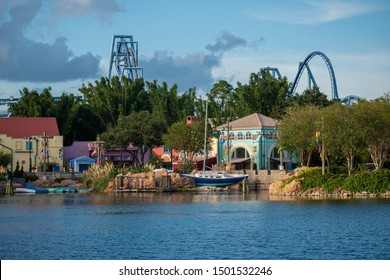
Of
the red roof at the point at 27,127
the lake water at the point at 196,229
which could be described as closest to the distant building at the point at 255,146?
the red roof at the point at 27,127

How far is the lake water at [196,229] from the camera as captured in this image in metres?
40.9

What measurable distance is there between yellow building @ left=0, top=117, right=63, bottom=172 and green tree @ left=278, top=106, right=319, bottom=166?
A: 28994mm

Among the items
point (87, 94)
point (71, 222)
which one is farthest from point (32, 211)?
point (87, 94)

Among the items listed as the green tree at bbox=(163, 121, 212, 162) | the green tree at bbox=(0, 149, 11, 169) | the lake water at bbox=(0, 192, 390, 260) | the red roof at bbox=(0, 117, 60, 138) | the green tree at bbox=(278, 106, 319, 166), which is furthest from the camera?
the red roof at bbox=(0, 117, 60, 138)

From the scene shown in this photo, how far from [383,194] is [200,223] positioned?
1017 inches

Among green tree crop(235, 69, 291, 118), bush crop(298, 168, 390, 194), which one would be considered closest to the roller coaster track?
green tree crop(235, 69, 291, 118)

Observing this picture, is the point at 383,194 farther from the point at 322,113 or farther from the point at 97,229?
the point at 97,229

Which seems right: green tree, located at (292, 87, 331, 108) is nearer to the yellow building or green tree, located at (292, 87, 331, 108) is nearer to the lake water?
the yellow building

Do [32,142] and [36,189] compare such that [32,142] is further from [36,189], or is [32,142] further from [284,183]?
[284,183]

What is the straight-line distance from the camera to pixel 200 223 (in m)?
54.6

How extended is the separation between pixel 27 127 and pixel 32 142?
4548 millimetres

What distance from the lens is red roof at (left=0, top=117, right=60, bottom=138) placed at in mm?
112375

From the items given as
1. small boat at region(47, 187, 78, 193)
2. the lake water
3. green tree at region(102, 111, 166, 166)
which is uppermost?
green tree at region(102, 111, 166, 166)

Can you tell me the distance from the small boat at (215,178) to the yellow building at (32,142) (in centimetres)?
2142
